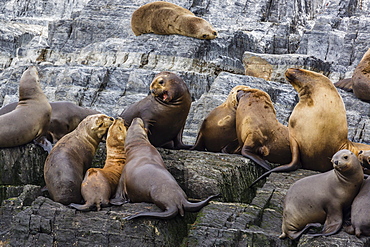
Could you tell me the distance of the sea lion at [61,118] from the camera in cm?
793

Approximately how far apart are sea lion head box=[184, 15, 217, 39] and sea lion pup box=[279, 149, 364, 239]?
726 centimetres

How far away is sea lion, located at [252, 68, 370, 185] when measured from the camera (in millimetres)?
6566

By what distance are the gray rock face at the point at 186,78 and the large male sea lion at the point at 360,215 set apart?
10cm

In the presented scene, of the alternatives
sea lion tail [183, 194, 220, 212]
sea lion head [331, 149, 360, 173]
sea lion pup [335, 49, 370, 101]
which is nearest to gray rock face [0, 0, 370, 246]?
sea lion tail [183, 194, 220, 212]

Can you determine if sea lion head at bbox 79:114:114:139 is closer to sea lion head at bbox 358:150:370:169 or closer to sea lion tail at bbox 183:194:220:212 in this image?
sea lion tail at bbox 183:194:220:212

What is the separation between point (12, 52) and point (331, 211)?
47.0 feet

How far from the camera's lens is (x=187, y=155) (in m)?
6.69

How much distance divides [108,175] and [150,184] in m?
0.70

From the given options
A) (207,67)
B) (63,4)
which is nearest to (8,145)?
(207,67)

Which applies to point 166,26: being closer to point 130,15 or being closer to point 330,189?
point 130,15

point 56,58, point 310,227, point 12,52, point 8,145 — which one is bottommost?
point 12,52

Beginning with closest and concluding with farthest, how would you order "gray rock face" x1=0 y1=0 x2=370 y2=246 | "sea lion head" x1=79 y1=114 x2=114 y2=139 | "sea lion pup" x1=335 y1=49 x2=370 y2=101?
"gray rock face" x1=0 y1=0 x2=370 y2=246 < "sea lion head" x1=79 y1=114 x2=114 y2=139 < "sea lion pup" x1=335 y1=49 x2=370 y2=101

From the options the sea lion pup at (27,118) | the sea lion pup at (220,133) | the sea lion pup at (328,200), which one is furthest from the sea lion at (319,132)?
the sea lion pup at (27,118)

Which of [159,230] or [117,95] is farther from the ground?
[159,230]
